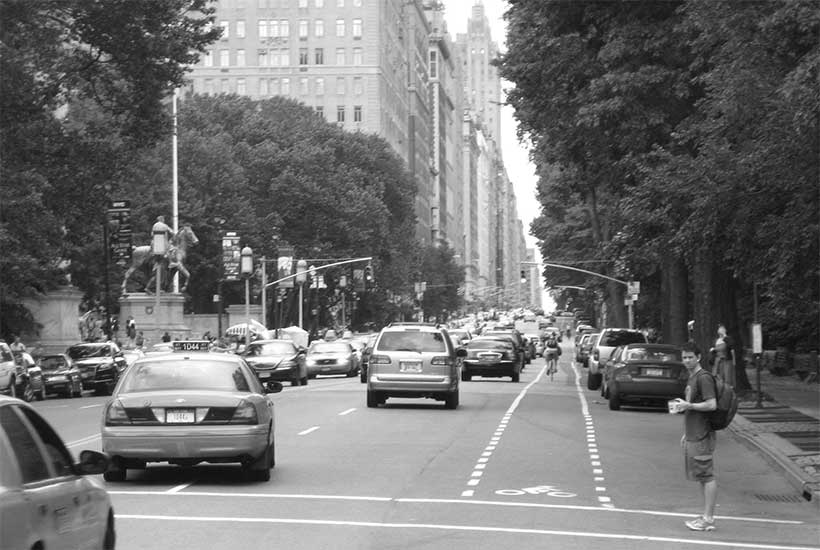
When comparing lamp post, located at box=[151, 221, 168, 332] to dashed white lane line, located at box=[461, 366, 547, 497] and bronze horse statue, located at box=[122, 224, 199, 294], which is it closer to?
bronze horse statue, located at box=[122, 224, 199, 294]

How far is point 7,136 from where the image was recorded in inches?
1619

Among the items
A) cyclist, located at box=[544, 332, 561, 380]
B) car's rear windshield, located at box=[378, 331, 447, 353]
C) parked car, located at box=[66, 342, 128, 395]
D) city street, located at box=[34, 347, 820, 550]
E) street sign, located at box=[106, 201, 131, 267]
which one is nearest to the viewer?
city street, located at box=[34, 347, 820, 550]

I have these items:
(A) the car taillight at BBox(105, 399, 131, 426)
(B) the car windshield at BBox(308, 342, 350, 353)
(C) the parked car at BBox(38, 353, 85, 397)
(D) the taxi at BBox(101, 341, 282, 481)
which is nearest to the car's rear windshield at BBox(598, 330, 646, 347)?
(B) the car windshield at BBox(308, 342, 350, 353)

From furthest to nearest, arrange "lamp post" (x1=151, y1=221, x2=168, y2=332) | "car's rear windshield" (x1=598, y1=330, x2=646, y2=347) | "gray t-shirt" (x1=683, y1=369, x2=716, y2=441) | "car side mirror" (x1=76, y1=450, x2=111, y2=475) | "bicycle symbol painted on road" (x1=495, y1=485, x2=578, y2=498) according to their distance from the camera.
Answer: "lamp post" (x1=151, y1=221, x2=168, y2=332) < "car's rear windshield" (x1=598, y1=330, x2=646, y2=347) < "bicycle symbol painted on road" (x1=495, y1=485, x2=578, y2=498) < "gray t-shirt" (x1=683, y1=369, x2=716, y2=441) < "car side mirror" (x1=76, y1=450, x2=111, y2=475)

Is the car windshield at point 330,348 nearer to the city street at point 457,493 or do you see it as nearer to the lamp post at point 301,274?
the lamp post at point 301,274

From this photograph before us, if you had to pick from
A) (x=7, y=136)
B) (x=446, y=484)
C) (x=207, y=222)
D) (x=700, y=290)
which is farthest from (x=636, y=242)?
(x=207, y=222)

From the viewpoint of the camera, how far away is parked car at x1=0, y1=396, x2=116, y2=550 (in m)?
7.36

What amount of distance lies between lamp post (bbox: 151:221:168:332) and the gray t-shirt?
56.1 m

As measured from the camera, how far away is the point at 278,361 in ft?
155

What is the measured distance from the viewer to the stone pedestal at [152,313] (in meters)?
76.6

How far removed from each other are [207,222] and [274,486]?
7583 centimetres

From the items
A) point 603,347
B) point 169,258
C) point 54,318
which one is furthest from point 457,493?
point 169,258

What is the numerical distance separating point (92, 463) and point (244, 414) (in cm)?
842

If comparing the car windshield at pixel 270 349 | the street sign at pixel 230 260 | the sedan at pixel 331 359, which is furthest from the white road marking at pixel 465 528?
the street sign at pixel 230 260
